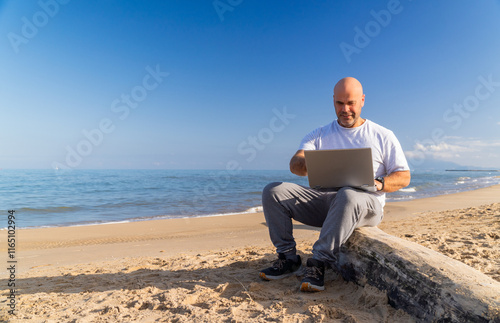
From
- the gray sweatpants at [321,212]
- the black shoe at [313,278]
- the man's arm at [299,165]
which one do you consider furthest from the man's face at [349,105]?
the black shoe at [313,278]

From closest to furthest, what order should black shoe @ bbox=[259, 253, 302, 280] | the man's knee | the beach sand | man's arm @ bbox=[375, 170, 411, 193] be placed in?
1. the beach sand
2. the man's knee
3. man's arm @ bbox=[375, 170, 411, 193]
4. black shoe @ bbox=[259, 253, 302, 280]

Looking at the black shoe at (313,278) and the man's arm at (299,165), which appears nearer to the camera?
the black shoe at (313,278)

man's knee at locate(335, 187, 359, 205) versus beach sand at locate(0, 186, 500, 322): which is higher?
man's knee at locate(335, 187, 359, 205)

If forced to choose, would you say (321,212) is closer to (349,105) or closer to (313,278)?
(313,278)

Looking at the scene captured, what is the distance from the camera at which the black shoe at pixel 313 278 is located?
255cm

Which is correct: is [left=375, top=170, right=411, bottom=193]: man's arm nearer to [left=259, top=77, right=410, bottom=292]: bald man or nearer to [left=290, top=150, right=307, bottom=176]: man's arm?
[left=259, top=77, right=410, bottom=292]: bald man

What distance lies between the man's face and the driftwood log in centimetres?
111

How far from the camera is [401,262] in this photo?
2215mm

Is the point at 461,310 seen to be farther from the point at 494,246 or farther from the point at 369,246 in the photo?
the point at 494,246

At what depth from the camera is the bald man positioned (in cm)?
254

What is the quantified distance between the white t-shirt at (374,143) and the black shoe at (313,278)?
904 millimetres

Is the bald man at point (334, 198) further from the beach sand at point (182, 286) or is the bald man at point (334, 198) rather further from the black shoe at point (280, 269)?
the beach sand at point (182, 286)

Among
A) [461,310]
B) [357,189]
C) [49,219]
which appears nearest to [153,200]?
[49,219]

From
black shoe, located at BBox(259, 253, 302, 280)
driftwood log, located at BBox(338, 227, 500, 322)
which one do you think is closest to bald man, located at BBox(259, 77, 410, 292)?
black shoe, located at BBox(259, 253, 302, 280)
